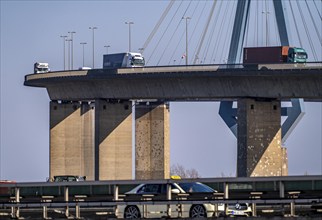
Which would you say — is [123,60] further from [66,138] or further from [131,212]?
[131,212]

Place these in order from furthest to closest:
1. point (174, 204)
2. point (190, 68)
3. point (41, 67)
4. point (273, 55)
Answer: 1. point (41, 67)
2. point (273, 55)
3. point (190, 68)
4. point (174, 204)

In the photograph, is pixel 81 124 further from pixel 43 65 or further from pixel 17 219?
pixel 17 219

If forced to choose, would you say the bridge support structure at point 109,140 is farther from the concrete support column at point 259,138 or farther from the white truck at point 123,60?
the concrete support column at point 259,138

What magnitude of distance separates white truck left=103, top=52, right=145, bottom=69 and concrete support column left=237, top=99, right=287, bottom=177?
16.3 metres

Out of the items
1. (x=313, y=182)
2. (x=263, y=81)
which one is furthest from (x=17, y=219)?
(x=263, y=81)

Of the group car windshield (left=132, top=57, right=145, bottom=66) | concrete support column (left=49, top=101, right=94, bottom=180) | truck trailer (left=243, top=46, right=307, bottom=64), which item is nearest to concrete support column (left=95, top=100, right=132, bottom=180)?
car windshield (left=132, top=57, right=145, bottom=66)

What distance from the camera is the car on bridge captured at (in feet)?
114

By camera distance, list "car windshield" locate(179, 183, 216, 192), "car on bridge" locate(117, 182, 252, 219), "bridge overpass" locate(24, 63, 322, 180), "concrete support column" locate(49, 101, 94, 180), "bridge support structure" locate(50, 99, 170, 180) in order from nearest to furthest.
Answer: "car on bridge" locate(117, 182, 252, 219) < "car windshield" locate(179, 183, 216, 192) < "bridge overpass" locate(24, 63, 322, 180) < "bridge support structure" locate(50, 99, 170, 180) < "concrete support column" locate(49, 101, 94, 180)

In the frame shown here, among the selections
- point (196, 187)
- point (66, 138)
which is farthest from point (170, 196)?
point (66, 138)

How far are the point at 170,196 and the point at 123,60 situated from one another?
11124 centimetres

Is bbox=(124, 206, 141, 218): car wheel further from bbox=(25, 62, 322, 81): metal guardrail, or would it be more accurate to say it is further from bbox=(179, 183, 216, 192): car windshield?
bbox=(25, 62, 322, 81): metal guardrail

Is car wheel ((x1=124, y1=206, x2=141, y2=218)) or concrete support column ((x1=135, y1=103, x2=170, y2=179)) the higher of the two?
concrete support column ((x1=135, y1=103, x2=170, y2=179))

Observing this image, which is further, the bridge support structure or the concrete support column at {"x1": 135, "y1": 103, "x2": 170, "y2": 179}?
the concrete support column at {"x1": 135, "y1": 103, "x2": 170, "y2": 179}

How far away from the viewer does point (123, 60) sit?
14538cm
